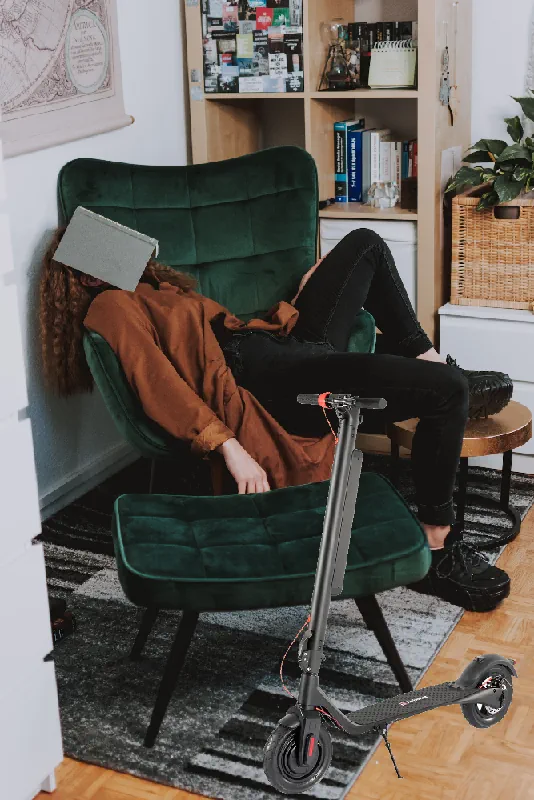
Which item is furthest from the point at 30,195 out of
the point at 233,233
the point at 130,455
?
the point at 130,455

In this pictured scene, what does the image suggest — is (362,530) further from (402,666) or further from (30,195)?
(30,195)

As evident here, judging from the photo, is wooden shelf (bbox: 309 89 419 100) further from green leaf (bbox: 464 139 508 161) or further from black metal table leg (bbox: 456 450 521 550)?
black metal table leg (bbox: 456 450 521 550)

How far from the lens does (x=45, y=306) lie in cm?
255

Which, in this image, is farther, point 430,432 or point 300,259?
point 300,259

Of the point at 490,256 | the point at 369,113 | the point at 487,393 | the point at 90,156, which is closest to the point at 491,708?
the point at 487,393

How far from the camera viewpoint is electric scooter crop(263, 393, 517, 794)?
60.9 inches

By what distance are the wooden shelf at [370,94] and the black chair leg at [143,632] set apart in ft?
5.61

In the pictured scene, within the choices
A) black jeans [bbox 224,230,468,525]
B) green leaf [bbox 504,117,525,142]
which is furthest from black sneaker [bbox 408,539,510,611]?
green leaf [bbox 504,117,525,142]

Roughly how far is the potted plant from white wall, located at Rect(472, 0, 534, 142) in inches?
8.8

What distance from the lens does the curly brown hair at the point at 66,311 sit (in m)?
2.49

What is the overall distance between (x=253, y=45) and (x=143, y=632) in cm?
189

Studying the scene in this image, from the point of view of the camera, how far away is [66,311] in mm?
2508

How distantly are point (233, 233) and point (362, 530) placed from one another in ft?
3.95

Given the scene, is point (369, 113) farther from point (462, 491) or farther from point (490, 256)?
point (462, 491)
